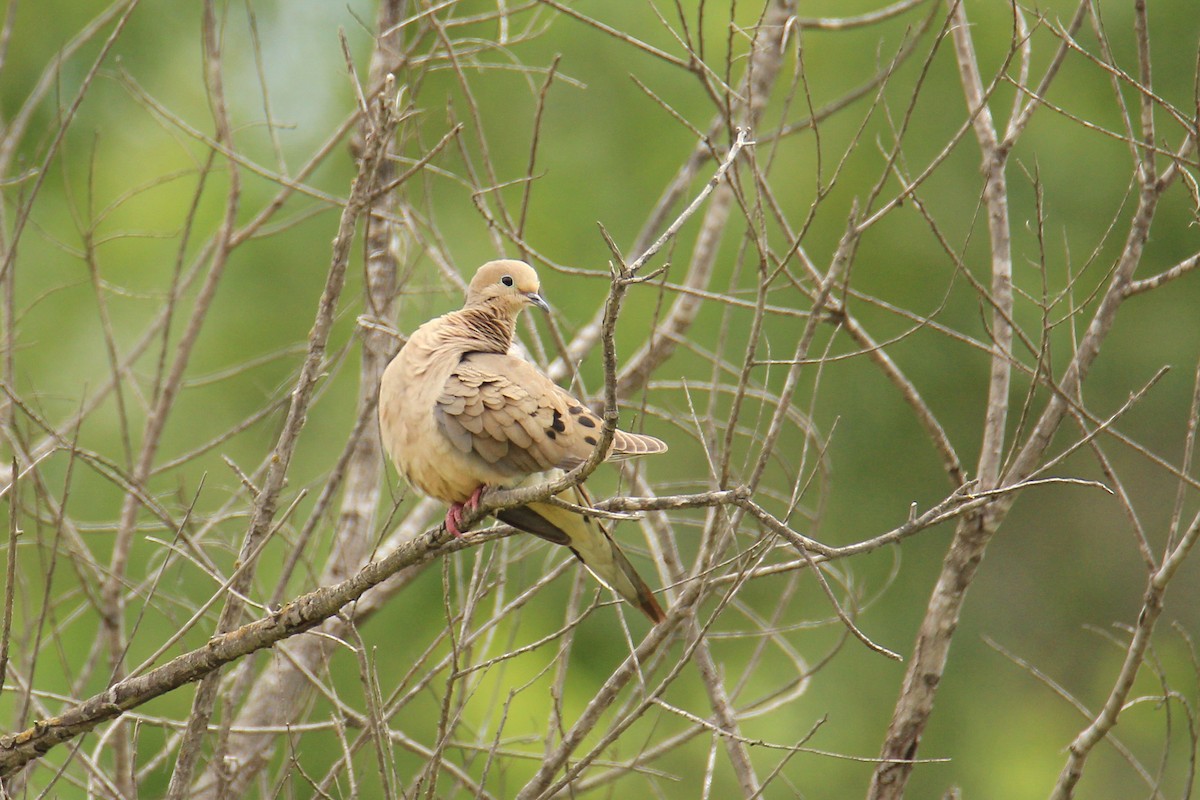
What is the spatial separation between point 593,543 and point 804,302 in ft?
16.9

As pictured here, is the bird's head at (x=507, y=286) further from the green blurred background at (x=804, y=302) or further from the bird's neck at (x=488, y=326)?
the green blurred background at (x=804, y=302)

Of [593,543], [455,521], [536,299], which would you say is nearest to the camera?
[455,521]

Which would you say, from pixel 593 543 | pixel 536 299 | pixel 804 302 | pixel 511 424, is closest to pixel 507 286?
pixel 536 299

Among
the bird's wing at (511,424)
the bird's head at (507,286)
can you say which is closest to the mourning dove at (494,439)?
the bird's wing at (511,424)

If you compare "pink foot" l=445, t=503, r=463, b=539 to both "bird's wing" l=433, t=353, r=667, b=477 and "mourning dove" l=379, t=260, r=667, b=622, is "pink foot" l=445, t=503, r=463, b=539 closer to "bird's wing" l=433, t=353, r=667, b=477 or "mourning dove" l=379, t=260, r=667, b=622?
"mourning dove" l=379, t=260, r=667, b=622

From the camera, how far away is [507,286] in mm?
3713

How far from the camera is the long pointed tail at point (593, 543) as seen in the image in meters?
3.02

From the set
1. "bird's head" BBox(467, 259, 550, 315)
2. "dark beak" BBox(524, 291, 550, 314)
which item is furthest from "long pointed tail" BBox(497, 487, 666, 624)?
"bird's head" BBox(467, 259, 550, 315)

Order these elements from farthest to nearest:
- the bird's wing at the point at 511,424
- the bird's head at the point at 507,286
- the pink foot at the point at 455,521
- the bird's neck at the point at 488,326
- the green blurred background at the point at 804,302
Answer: the green blurred background at the point at 804,302 → the bird's head at the point at 507,286 → the bird's neck at the point at 488,326 → the bird's wing at the point at 511,424 → the pink foot at the point at 455,521

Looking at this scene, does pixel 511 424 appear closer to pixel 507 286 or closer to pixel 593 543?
pixel 593 543

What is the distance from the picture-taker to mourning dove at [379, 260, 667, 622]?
9.75 ft

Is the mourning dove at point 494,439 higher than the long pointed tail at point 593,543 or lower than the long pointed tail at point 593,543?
higher

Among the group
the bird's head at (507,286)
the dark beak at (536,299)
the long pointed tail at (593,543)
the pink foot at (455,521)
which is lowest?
the long pointed tail at (593,543)

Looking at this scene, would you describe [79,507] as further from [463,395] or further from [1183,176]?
[1183,176]
